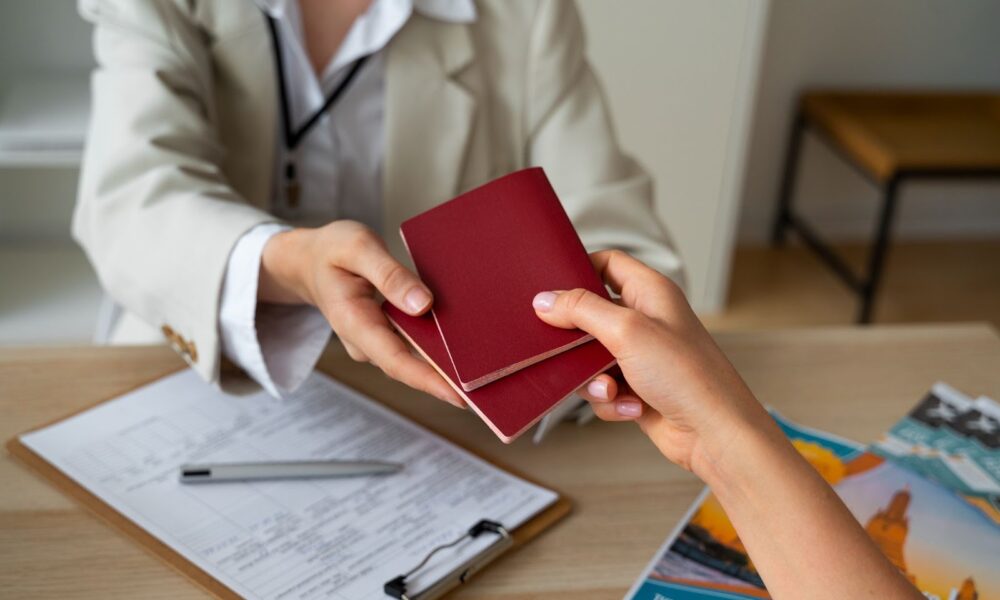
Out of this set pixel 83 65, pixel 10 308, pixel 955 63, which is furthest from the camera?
pixel 955 63

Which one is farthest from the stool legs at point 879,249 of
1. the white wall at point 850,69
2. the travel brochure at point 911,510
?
the travel brochure at point 911,510

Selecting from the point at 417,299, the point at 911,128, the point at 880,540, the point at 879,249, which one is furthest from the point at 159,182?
the point at 911,128

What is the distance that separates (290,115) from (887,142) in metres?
1.87

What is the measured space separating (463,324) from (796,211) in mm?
2627

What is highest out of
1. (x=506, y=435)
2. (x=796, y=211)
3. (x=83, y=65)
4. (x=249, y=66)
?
(x=249, y=66)

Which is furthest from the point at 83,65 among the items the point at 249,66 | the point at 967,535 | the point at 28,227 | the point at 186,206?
the point at 967,535

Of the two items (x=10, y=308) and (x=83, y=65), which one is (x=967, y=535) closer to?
(x=10, y=308)

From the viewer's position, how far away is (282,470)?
2.82 feet

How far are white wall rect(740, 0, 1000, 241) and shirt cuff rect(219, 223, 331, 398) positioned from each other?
229 centimetres

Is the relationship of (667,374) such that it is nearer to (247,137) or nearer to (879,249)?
(247,137)

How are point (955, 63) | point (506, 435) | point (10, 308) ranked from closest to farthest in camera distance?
point (506, 435)
point (10, 308)
point (955, 63)

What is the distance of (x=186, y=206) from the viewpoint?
102 centimetres

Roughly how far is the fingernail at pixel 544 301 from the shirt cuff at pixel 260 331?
0.92ft

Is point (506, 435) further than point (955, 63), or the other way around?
point (955, 63)
